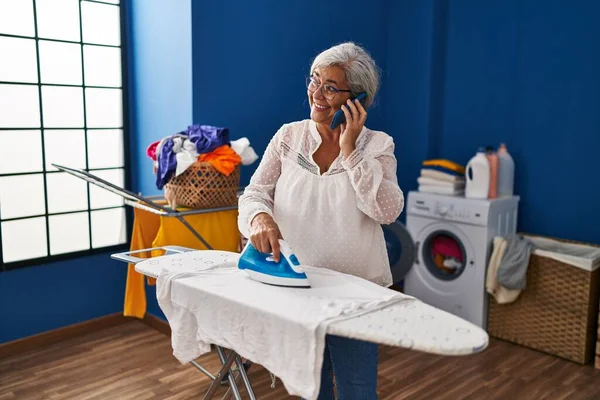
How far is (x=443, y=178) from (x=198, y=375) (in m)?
1.73

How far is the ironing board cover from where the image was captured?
1105 millimetres

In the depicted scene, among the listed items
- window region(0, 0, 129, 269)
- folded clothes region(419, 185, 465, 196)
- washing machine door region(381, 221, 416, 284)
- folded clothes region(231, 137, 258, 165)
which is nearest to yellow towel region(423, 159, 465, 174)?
folded clothes region(419, 185, 465, 196)

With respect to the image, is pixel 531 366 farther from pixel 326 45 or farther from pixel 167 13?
pixel 167 13

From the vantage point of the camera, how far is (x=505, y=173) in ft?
10.7

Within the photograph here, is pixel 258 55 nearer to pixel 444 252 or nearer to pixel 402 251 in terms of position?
pixel 402 251

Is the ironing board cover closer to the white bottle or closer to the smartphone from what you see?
the smartphone

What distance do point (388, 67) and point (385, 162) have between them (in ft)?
7.94

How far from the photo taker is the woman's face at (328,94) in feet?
5.09

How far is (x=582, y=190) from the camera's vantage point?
311cm

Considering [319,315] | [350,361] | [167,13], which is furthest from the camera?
[167,13]

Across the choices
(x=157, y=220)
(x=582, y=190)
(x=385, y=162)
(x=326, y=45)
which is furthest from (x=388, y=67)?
(x=385, y=162)

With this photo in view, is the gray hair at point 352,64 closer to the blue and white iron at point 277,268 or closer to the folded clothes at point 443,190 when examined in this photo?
the blue and white iron at point 277,268

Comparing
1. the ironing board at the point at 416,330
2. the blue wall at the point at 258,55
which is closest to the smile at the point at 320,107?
the ironing board at the point at 416,330

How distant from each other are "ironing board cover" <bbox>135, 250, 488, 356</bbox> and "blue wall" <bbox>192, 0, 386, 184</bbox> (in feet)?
5.83
